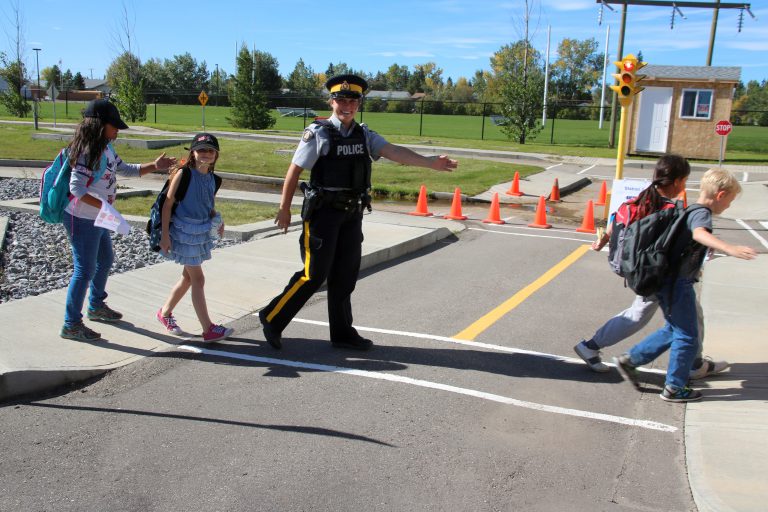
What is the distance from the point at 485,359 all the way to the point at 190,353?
232cm

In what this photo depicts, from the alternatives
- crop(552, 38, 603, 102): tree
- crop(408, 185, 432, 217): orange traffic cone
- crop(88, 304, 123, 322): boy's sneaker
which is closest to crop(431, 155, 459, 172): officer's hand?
crop(88, 304, 123, 322): boy's sneaker

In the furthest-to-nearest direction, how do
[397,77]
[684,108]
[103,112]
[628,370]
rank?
[397,77]
[684,108]
[103,112]
[628,370]

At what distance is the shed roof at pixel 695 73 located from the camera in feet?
83.9

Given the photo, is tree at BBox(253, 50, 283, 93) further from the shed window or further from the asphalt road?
the asphalt road

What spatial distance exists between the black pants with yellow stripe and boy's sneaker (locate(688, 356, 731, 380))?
8.52ft

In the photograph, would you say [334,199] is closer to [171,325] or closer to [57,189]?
[171,325]

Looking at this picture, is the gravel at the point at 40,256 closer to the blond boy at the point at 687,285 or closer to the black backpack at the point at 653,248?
the black backpack at the point at 653,248

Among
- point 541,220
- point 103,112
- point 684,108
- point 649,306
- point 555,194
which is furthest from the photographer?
point 684,108

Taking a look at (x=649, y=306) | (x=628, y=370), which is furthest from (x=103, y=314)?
(x=649, y=306)

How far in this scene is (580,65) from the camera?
366ft

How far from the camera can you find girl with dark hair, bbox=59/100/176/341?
5.20m

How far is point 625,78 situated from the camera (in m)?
11.8

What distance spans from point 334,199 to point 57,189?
2053 millimetres

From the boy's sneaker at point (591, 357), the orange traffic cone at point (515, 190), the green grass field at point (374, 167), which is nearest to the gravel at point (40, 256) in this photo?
the boy's sneaker at point (591, 357)
